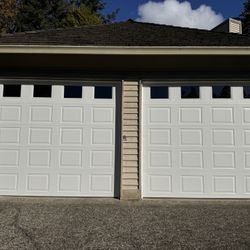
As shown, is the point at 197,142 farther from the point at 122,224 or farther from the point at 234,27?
the point at 234,27

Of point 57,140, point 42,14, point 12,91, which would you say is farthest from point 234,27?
point 42,14

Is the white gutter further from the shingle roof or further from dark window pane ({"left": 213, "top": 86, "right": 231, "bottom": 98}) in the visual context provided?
dark window pane ({"left": 213, "top": 86, "right": 231, "bottom": 98})

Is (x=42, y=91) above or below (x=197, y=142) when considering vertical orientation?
above

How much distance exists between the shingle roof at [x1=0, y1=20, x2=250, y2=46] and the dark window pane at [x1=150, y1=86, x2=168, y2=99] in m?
0.89

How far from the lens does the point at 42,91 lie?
291 inches

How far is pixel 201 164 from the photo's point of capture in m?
7.20

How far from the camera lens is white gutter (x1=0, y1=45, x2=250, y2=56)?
272 inches

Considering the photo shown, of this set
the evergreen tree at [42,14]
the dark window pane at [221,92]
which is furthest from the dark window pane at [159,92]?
the evergreen tree at [42,14]

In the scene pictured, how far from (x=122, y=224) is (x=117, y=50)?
11.1 feet

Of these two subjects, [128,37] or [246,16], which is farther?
[246,16]

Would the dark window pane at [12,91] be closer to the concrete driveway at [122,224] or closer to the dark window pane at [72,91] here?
the dark window pane at [72,91]

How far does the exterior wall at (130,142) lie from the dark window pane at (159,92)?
1.10 ft

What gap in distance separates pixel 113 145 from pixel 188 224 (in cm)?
257

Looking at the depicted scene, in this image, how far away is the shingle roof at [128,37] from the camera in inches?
287
